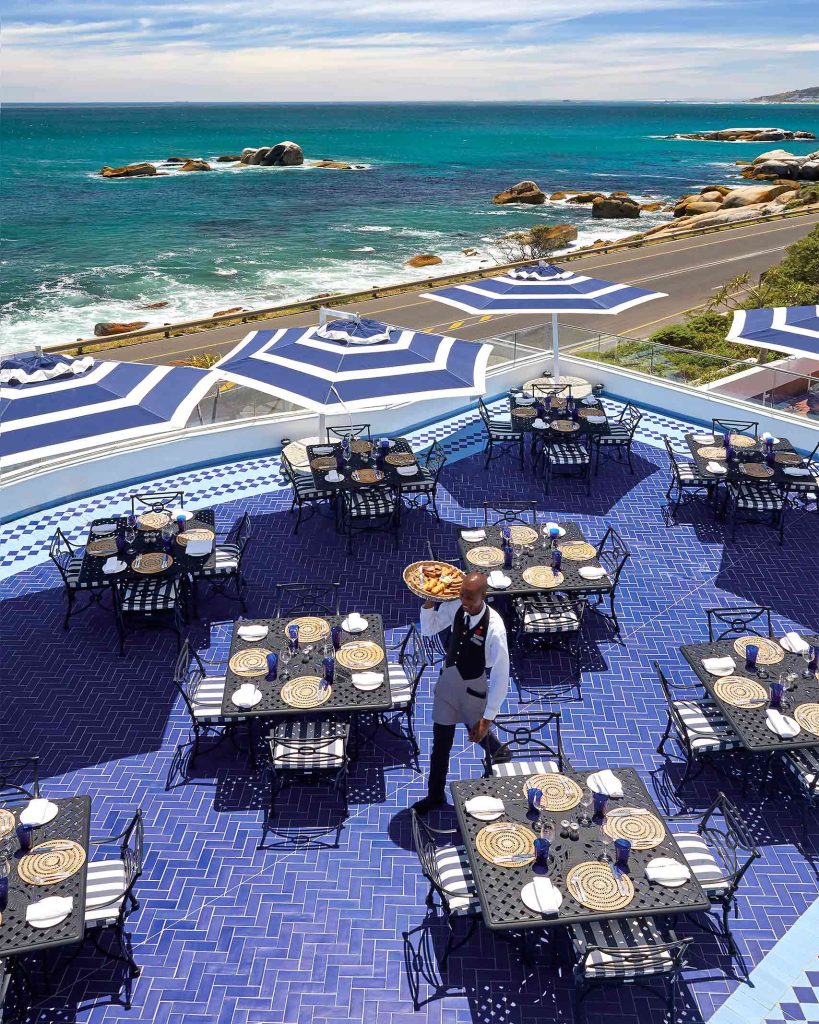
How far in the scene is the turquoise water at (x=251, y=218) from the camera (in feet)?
201

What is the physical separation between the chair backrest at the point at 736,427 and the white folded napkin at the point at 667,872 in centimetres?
939

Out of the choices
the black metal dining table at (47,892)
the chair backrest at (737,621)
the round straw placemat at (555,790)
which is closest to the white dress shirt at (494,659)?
the round straw placemat at (555,790)

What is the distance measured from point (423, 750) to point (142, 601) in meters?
3.85

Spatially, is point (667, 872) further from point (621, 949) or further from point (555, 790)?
point (555, 790)

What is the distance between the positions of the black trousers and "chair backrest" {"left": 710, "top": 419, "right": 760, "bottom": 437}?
857 centimetres

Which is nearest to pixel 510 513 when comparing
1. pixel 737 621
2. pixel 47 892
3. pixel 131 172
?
pixel 737 621

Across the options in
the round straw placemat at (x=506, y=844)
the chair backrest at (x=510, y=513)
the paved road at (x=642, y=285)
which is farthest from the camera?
the paved road at (x=642, y=285)

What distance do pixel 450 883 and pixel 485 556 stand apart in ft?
14.2

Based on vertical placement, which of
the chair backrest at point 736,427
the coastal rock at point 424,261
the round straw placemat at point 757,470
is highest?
the round straw placemat at point 757,470

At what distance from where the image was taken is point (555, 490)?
1291cm

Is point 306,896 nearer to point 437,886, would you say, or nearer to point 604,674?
point 437,886

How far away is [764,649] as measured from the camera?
25.3 feet

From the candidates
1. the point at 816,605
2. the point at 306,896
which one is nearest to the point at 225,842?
the point at 306,896

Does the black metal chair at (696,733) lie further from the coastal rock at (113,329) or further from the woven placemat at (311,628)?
the coastal rock at (113,329)
